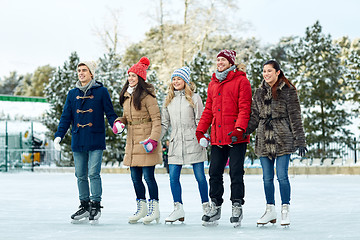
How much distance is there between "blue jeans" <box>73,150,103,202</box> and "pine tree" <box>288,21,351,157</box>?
20.0 meters

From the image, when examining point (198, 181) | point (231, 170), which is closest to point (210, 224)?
point (198, 181)

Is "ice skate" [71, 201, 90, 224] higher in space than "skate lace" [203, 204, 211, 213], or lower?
lower

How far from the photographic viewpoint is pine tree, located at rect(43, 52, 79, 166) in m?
28.9

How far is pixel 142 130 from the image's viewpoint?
7.61 metres

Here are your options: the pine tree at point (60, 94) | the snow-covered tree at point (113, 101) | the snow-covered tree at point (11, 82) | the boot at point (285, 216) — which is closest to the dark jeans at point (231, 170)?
the boot at point (285, 216)

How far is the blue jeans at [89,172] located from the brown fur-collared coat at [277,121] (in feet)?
6.09

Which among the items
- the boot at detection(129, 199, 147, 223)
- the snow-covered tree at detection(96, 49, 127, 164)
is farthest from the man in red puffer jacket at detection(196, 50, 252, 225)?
the snow-covered tree at detection(96, 49, 127, 164)

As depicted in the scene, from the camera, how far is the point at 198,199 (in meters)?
11.7

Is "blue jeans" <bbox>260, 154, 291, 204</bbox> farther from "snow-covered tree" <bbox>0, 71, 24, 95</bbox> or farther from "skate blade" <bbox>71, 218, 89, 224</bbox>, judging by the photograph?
"snow-covered tree" <bbox>0, 71, 24, 95</bbox>

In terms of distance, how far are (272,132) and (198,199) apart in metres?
4.87

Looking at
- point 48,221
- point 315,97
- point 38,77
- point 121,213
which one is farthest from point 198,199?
point 38,77

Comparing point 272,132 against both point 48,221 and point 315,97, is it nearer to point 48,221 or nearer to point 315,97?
point 48,221

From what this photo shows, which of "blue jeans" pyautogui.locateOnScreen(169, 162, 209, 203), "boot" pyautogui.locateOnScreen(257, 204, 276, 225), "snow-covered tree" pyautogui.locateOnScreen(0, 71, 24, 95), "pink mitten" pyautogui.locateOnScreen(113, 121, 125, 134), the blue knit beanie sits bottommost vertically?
"boot" pyautogui.locateOnScreen(257, 204, 276, 225)

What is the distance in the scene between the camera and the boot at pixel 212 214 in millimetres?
7211
